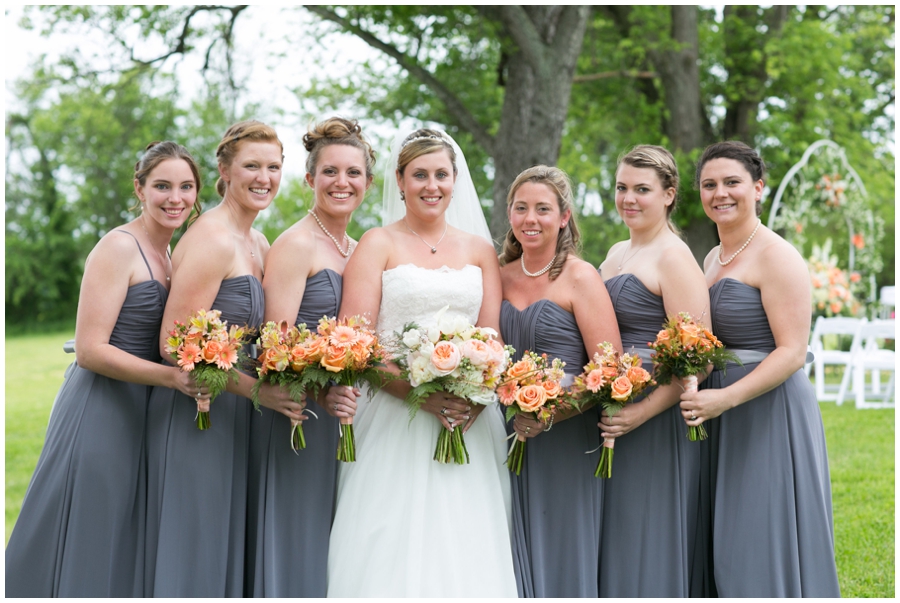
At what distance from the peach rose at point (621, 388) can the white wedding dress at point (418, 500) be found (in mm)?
874

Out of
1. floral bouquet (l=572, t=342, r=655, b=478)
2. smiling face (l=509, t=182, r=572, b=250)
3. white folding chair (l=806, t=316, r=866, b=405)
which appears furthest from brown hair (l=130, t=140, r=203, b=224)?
white folding chair (l=806, t=316, r=866, b=405)

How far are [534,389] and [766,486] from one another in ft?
4.85

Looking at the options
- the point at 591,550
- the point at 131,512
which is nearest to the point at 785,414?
the point at 591,550

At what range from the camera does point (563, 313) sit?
445 centimetres

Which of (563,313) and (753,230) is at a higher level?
(753,230)

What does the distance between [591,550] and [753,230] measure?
2082 millimetres

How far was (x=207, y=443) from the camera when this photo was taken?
427 centimetres

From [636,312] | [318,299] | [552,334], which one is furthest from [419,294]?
[636,312]

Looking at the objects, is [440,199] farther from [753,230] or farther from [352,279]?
[753,230]

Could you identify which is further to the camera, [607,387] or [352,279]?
[352,279]

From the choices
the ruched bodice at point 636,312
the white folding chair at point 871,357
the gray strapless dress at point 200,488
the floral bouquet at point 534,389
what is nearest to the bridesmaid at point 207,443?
the gray strapless dress at point 200,488

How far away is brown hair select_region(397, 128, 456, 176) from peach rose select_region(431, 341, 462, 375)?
123 cm

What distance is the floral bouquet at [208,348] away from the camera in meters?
3.87

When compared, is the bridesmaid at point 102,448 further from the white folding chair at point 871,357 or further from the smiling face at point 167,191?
the white folding chair at point 871,357
